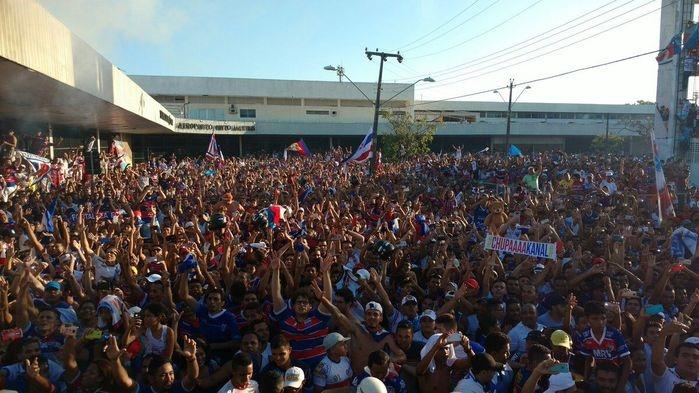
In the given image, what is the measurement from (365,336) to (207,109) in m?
39.1

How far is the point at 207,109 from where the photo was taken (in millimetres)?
40781

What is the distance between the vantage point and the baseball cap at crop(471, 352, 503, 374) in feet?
10.5

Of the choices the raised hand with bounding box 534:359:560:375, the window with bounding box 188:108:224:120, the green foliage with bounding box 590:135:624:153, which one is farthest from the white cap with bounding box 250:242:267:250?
the green foliage with bounding box 590:135:624:153

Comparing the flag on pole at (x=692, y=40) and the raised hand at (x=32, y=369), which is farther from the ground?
the flag on pole at (x=692, y=40)

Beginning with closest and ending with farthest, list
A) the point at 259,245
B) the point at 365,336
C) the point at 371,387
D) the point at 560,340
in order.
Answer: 1. the point at 371,387
2. the point at 560,340
3. the point at 365,336
4. the point at 259,245

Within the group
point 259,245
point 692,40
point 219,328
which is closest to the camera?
point 219,328

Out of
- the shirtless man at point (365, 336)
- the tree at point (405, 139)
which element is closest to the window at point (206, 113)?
the tree at point (405, 139)

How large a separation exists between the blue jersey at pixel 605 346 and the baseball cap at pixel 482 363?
1009mm

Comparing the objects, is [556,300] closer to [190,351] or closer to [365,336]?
[365,336]

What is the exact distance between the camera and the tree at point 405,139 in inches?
1224

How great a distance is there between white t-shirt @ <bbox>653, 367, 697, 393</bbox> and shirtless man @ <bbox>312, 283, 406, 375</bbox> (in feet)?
5.64

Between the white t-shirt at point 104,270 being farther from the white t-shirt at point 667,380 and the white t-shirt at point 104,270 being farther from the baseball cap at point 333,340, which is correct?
the white t-shirt at point 667,380

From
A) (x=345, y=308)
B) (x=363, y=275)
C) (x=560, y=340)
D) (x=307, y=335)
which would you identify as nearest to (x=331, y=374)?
(x=307, y=335)

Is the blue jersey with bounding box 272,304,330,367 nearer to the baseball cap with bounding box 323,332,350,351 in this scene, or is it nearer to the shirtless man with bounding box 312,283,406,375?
the shirtless man with bounding box 312,283,406,375
